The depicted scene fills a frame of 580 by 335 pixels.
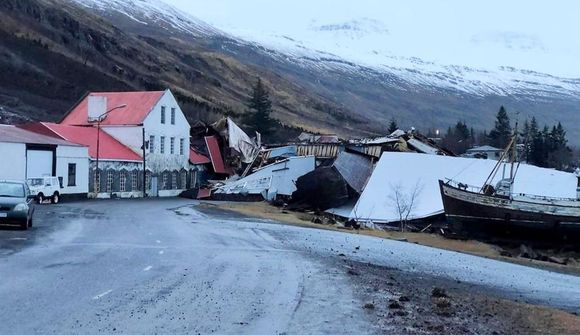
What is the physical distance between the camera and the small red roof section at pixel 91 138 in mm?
60719

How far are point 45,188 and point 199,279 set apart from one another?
36778mm

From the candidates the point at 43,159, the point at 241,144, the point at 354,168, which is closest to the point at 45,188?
the point at 43,159

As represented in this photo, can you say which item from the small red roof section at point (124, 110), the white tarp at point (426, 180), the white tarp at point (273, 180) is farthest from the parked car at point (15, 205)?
the small red roof section at point (124, 110)

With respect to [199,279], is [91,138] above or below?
above

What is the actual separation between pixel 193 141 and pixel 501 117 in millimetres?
61922

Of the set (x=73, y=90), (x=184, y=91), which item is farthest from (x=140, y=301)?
(x=184, y=91)

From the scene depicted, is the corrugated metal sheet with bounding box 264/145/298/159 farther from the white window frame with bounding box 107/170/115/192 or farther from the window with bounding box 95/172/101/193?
the window with bounding box 95/172/101/193

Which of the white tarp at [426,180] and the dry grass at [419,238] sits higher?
the white tarp at [426,180]

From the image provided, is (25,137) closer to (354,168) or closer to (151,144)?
(151,144)

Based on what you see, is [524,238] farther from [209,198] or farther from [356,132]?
[356,132]

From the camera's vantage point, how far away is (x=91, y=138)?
65.2m

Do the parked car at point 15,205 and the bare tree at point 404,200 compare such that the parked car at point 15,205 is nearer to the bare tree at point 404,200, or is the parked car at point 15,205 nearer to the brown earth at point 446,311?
the brown earth at point 446,311

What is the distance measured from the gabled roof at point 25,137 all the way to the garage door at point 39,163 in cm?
74

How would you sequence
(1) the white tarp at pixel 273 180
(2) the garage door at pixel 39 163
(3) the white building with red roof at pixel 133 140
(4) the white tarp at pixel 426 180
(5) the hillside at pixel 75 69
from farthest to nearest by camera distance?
1. (5) the hillside at pixel 75 69
2. (1) the white tarp at pixel 273 180
3. (3) the white building with red roof at pixel 133 140
4. (4) the white tarp at pixel 426 180
5. (2) the garage door at pixel 39 163
